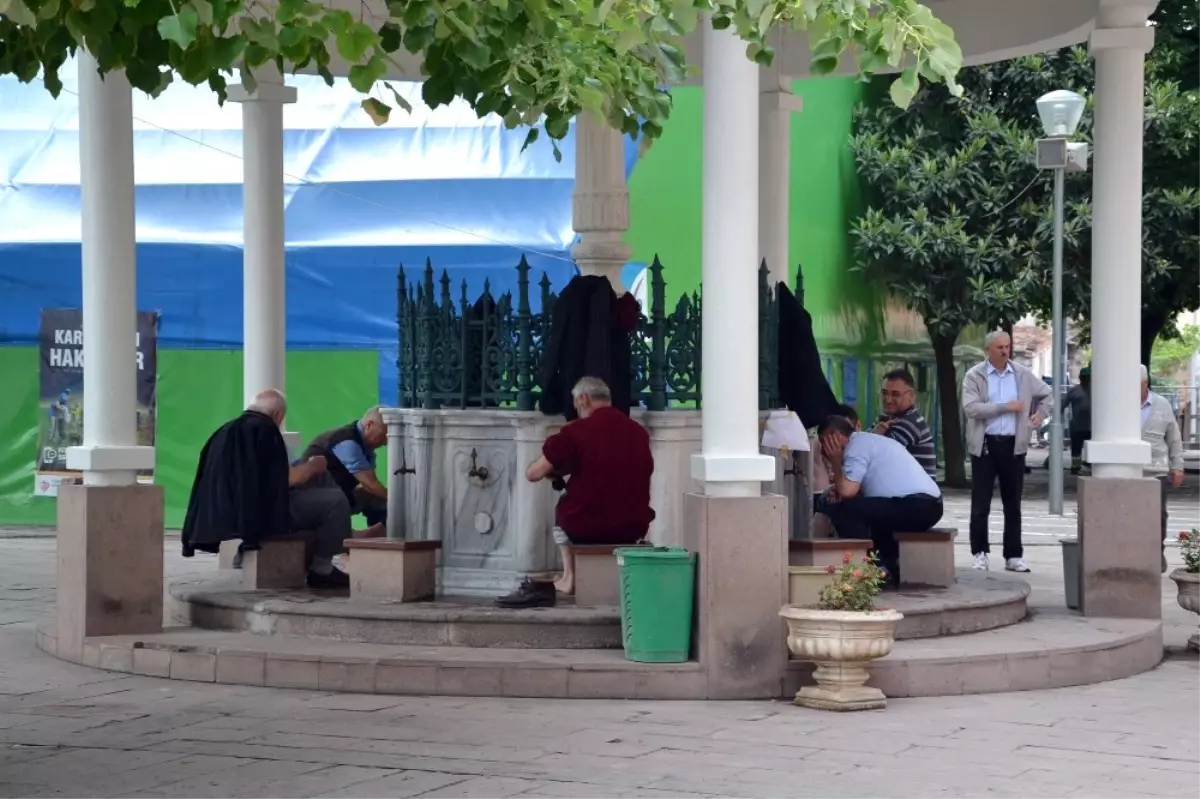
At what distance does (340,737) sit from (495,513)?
349 centimetres

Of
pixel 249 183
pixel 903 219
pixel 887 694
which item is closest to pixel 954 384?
pixel 903 219

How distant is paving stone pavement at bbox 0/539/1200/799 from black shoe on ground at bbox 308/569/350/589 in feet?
6.30

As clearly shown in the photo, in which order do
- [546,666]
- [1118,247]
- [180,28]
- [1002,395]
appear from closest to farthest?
[180,28], [546,666], [1118,247], [1002,395]

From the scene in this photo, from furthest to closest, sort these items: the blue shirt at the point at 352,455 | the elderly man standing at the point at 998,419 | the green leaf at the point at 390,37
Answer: the elderly man standing at the point at 998,419 → the blue shirt at the point at 352,455 → the green leaf at the point at 390,37

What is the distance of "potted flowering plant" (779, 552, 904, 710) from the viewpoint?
9.09m

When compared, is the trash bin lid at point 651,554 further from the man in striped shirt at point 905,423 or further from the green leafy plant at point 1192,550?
the man in striped shirt at point 905,423

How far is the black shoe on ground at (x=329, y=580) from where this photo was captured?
12.0 metres

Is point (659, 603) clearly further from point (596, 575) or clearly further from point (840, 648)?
point (596, 575)

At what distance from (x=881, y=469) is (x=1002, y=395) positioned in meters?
2.78

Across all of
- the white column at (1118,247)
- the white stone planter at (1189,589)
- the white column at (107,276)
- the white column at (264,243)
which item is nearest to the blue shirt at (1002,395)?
the white column at (1118,247)

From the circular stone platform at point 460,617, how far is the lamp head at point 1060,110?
9.81 meters

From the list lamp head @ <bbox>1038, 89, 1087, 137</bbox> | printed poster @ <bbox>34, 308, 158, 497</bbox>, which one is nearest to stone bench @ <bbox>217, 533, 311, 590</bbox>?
printed poster @ <bbox>34, 308, 158, 497</bbox>

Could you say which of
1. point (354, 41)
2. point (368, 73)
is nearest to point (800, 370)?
point (368, 73)

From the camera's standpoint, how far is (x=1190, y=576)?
36.4 feet
